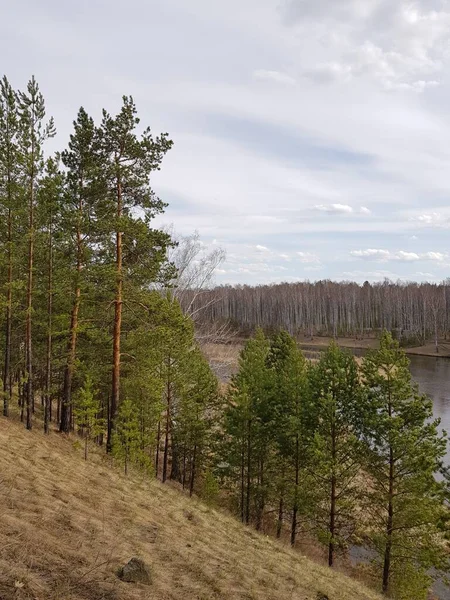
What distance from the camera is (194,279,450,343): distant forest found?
3543 inches

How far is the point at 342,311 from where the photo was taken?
100875 mm

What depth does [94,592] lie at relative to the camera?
5891mm

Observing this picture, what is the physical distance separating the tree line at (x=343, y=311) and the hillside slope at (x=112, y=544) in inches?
2923

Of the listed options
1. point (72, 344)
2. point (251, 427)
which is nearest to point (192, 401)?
point (251, 427)

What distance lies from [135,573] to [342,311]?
9849cm

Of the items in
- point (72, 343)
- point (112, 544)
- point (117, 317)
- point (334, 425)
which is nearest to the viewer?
point (112, 544)

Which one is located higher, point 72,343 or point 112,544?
point 72,343

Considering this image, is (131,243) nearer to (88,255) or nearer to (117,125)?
(88,255)

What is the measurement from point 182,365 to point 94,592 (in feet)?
47.7

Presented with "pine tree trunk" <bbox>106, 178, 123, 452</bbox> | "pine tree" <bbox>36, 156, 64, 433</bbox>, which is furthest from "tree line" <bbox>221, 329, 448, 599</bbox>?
"pine tree" <bbox>36, 156, 64, 433</bbox>

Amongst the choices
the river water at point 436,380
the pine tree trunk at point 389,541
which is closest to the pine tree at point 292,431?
the pine tree trunk at point 389,541

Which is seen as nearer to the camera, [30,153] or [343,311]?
[30,153]

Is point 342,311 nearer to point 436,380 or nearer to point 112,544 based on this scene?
point 436,380

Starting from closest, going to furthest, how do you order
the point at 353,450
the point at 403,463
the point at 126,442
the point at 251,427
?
the point at 403,463 → the point at 126,442 → the point at 353,450 → the point at 251,427
